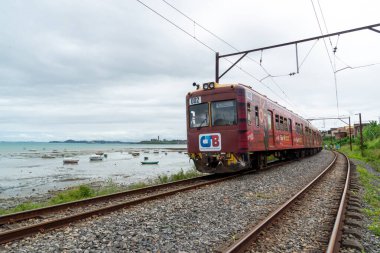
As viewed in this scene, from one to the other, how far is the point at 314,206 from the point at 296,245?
107 inches

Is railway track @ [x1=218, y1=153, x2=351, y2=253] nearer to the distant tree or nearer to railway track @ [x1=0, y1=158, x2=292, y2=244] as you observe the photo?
railway track @ [x1=0, y1=158, x2=292, y2=244]

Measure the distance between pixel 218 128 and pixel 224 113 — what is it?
59 cm

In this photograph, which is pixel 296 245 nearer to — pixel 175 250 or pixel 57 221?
pixel 175 250

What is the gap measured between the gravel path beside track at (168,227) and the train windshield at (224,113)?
12.0 ft

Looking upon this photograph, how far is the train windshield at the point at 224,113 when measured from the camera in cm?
1086

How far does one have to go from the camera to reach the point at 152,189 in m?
8.98

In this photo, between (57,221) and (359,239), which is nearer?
(359,239)

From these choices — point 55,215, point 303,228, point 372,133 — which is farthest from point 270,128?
point 372,133

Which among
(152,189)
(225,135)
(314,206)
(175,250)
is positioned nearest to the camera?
(175,250)

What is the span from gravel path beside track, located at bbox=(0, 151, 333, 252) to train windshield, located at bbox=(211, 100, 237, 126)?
366 centimetres

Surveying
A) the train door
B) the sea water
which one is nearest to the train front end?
the train door

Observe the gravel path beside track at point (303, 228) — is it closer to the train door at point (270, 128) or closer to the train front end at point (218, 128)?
the train front end at point (218, 128)

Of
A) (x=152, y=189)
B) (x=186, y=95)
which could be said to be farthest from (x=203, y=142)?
(x=152, y=189)

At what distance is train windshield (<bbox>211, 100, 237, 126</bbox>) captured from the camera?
1086cm
